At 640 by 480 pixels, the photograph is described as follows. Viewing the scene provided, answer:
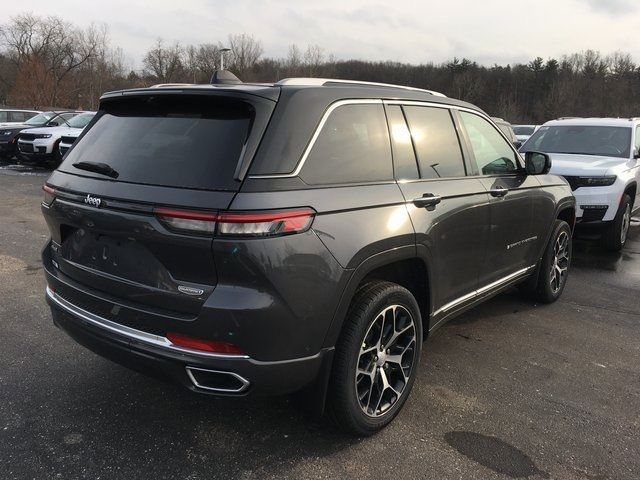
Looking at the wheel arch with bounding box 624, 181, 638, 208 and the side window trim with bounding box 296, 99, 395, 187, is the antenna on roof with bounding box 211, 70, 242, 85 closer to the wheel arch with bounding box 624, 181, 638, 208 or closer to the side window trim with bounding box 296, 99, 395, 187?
the side window trim with bounding box 296, 99, 395, 187

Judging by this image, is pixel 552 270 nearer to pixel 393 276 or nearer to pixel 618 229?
pixel 393 276

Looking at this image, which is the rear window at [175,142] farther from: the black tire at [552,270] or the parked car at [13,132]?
the parked car at [13,132]

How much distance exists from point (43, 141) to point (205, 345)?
14866 mm

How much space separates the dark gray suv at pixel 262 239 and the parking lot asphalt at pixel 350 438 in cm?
27

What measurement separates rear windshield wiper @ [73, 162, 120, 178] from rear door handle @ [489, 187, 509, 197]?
2.52 m

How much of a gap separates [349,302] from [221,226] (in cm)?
76

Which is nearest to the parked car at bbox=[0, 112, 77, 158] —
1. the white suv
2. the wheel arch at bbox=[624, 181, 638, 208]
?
the white suv

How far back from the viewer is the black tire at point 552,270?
495 centimetres

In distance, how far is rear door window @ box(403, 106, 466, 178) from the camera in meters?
3.27

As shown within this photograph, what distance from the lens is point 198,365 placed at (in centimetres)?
233

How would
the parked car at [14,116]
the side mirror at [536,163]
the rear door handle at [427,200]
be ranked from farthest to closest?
the parked car at [14,116]
the side mirror at [536,163]
the rear door handle at [427,200]

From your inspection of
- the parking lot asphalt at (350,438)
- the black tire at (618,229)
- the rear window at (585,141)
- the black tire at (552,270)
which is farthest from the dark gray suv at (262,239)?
the rear window at (585,141)

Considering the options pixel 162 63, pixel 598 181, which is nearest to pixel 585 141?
pixel 598 181

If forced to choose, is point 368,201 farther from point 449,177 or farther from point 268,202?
point 449,177
